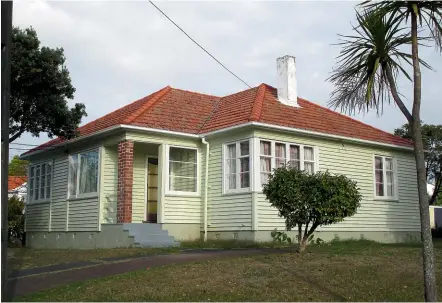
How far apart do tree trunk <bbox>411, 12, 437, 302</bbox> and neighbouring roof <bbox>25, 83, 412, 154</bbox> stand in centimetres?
987

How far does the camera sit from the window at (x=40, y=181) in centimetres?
2259

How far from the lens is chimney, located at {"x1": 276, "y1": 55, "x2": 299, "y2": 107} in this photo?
1998 cm

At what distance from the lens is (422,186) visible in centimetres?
686

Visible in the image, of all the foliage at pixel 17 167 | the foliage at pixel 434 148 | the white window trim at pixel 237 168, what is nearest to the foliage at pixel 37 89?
the white window trim at pixel 237 168

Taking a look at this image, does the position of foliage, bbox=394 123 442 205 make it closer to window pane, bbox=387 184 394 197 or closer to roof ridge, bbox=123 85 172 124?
window pane, bbox=387 184 394 197

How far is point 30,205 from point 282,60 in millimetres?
12533

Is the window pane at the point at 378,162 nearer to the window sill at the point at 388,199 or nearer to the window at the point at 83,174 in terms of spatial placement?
the window sill at the point at 388,199

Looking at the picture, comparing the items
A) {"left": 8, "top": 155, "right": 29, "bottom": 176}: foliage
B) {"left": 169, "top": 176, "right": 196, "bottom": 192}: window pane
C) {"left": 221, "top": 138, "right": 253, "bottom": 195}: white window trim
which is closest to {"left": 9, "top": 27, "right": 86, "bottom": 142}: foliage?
{"left": 169, "top": 176, "right": 196, "bottom": 192}: window pane

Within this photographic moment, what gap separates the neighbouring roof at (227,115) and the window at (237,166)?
765mm

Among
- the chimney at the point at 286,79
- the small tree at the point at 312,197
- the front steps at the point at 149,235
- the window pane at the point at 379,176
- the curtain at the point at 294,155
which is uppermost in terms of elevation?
the chimney at the point at 286,79

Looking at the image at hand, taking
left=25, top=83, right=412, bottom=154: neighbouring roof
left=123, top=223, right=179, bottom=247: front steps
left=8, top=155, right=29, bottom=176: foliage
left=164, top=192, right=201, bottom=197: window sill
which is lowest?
left=123, top=223, right=179, bottom=247: front steps

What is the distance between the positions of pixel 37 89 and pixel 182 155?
5.20m

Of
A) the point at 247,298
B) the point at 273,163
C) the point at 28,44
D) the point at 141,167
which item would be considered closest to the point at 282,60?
the point at 273,163

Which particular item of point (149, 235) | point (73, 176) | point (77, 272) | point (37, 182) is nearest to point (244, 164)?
point (149, 235)
